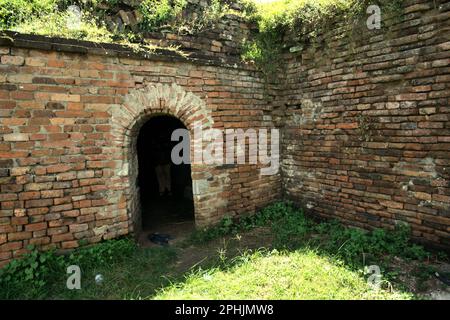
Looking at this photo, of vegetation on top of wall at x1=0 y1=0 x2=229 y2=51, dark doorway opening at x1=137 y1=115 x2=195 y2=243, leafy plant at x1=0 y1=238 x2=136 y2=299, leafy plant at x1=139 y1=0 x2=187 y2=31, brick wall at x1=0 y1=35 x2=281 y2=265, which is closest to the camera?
leafy plant at x1=0 y1=238 x2=136 y2=299

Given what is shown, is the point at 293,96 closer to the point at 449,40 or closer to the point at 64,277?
the point at 449,40

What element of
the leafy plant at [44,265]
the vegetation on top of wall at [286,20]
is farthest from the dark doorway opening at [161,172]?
the vegetation on top of wall at [286,20]

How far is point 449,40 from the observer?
3.23m

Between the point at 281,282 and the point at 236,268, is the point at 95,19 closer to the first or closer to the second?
the point at 236,268

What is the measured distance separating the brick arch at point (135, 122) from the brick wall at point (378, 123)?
73.6 inches

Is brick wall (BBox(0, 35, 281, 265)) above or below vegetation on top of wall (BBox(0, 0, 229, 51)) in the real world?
below

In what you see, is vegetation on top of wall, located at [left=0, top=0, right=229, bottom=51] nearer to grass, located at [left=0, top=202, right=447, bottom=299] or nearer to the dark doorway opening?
grass, located at [left=0, top=202, right=447, bottom=299]

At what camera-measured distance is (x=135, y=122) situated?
12.8 ft

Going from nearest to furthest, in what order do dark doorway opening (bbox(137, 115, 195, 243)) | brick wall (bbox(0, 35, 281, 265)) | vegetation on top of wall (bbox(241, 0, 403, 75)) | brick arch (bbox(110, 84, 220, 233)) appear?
brick wall (bbox(0, 35, 281, 265)) < brick arch (bbox(110, 84, 220, 233)) < vegetation on top of wall (bbox(241, 0, 403, 75)) < dark doorway opening (bbox(137, 115, 195, 243))

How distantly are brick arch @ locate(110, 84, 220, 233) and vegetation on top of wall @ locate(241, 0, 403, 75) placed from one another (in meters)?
1.42

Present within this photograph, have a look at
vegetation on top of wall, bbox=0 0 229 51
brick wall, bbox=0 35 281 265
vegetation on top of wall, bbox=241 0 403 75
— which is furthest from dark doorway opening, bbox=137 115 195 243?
vegetation on top of wall, bbox=0 0 229 51

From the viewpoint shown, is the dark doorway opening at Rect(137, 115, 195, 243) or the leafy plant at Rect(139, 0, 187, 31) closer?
the leafy plant at Rect(139, 0, 187, 31)

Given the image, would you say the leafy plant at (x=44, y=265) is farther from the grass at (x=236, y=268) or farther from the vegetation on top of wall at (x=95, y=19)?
the vegetation on top of wall at (x=95, y=19)

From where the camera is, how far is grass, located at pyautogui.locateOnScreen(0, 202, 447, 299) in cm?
297
